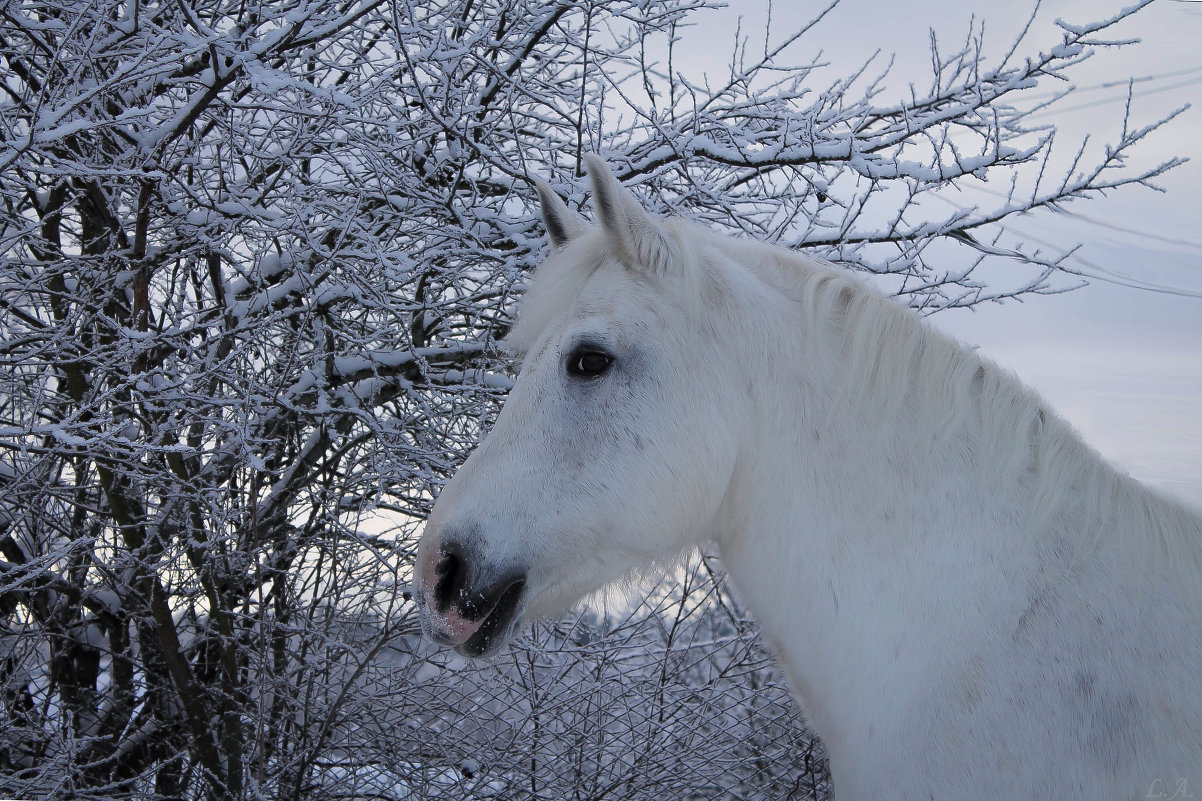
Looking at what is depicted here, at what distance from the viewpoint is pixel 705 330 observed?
5.77ft

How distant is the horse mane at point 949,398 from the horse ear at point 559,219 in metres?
0.29

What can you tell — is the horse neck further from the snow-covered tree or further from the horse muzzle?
the snow-covered tree

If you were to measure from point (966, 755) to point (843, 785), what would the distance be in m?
0.30

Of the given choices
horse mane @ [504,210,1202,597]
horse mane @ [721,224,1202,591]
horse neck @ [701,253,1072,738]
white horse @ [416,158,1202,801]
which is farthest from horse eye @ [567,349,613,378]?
horse mane @ [721,224,1202,591]

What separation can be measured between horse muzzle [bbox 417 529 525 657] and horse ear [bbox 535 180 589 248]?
3.08 feet

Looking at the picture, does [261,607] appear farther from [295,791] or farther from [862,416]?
[862,416]

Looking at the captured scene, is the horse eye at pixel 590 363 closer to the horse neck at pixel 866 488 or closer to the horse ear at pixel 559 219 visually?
the horse neck at pixel 866 488

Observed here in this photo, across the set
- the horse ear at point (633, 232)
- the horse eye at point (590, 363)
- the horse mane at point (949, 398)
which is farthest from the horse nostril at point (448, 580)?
the horse ear at point (633, 232)

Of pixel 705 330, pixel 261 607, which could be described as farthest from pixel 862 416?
pixel 261 607

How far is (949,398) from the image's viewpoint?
5.46 ft

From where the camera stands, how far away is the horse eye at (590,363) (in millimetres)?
1735

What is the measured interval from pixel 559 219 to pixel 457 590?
42.3 inches

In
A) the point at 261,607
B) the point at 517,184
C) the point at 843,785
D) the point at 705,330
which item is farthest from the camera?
the point at 517,184

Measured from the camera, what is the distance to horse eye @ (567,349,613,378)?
1.74 m
